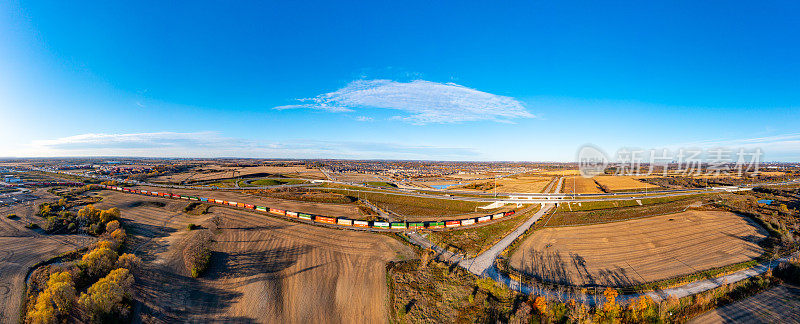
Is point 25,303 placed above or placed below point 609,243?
below

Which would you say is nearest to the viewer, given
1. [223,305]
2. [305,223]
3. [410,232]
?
[223,305]

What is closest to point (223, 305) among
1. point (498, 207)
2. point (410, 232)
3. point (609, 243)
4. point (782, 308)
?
point (410, 232)

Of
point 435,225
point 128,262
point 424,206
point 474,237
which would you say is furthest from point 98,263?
point 424,206

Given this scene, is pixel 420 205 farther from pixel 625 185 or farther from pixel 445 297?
pixel 625 185

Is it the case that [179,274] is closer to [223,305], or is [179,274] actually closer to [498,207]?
[223,305]

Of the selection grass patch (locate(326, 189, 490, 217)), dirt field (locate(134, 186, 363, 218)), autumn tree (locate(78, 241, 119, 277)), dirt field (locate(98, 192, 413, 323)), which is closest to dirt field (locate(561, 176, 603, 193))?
grass patch (locate(326, 189, 490, 217))

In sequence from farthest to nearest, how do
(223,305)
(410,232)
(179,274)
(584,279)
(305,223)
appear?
(305,223)
(410,232)
(179,274)
(584,279)
(223,305)
